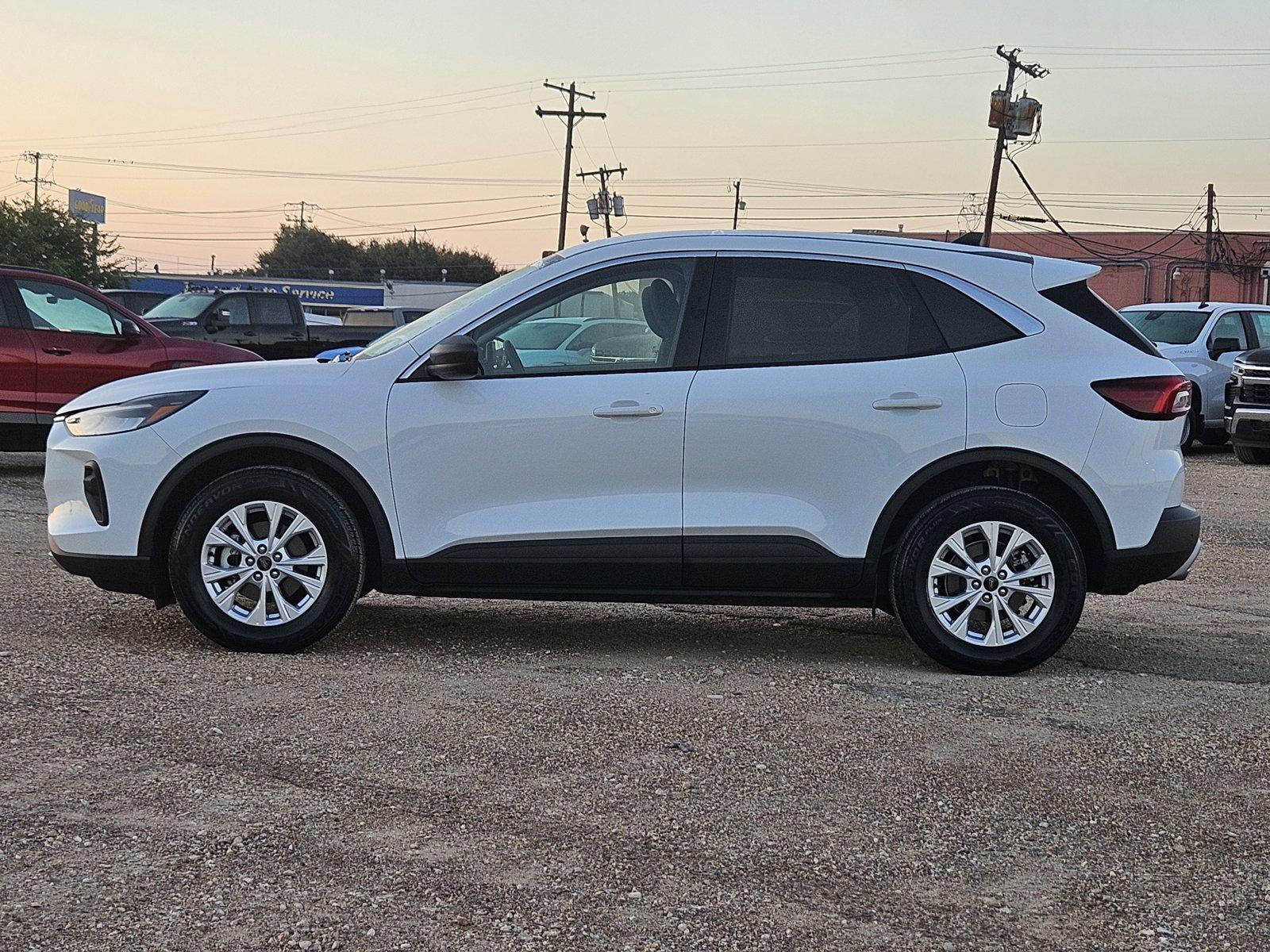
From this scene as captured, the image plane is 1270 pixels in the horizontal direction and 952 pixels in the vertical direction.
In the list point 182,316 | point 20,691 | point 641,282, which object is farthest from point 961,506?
point 182,316

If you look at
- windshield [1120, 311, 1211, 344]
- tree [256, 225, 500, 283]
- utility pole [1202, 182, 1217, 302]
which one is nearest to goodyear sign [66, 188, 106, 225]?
tree [256, 225, 500, 283]

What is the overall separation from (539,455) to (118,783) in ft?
7.50

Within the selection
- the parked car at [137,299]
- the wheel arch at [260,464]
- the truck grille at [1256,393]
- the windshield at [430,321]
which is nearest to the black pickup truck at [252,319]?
the parked car at [137,299]

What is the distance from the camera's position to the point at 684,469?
6.10 meters

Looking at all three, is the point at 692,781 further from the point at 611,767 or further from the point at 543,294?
the point at 543,294

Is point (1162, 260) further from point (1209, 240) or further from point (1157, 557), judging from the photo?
point (1157, 557)

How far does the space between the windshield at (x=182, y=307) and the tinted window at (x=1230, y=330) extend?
13902 millimetres

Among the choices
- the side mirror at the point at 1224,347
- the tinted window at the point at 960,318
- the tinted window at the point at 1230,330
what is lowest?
the tinted window at the point at 960,318

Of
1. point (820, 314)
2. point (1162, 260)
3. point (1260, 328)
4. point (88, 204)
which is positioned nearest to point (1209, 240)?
point (1162, 260)

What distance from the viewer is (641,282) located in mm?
6297

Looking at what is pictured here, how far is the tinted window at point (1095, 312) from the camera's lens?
6277 millimetres

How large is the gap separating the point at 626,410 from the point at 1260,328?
15366 millimetres

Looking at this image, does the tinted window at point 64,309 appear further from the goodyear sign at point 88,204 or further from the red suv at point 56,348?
the goodyear sign at point 88,204

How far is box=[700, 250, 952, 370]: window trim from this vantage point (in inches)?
243
